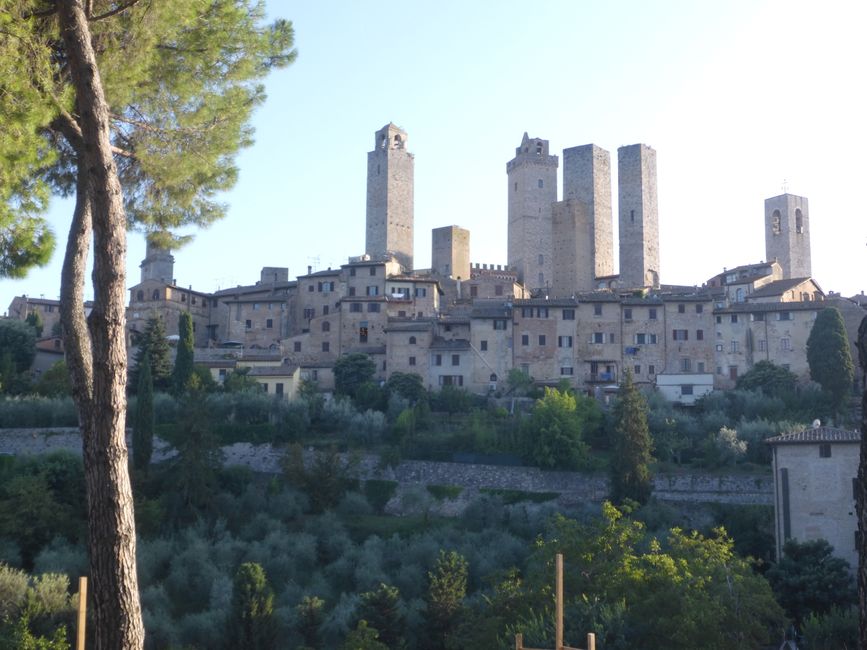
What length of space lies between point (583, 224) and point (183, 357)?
3195cm

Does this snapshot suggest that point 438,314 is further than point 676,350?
Yes

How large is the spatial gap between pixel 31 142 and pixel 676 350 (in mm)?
47581

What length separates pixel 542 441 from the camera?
42.9 meters

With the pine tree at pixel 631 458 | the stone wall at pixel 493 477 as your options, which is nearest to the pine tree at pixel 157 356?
the stone wall at pixel 493 477

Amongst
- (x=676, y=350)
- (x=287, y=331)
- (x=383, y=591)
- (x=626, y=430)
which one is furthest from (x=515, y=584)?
(x=287, y=331)

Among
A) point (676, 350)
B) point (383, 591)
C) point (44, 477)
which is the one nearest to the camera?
point (383, 591)

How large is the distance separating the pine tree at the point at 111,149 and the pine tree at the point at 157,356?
1486 inches

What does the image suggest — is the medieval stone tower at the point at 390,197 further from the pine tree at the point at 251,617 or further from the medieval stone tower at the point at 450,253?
the pine tree at the point at 251,617

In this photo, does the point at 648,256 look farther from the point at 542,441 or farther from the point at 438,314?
the point at 542,441

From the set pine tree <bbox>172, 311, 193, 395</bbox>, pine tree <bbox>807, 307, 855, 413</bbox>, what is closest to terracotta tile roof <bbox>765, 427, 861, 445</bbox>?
pine tree <bbox>807, 307, 855, 413</bbox>

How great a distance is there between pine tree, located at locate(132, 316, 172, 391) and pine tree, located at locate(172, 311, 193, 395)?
0.91 meters

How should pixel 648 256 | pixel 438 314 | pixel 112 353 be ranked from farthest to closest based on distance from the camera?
pixel 648 256 → pixel 438 314 → pixel 112 353

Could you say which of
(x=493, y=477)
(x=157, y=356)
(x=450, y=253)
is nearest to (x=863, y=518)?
(x=493, y=477)

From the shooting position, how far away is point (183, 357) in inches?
1967
